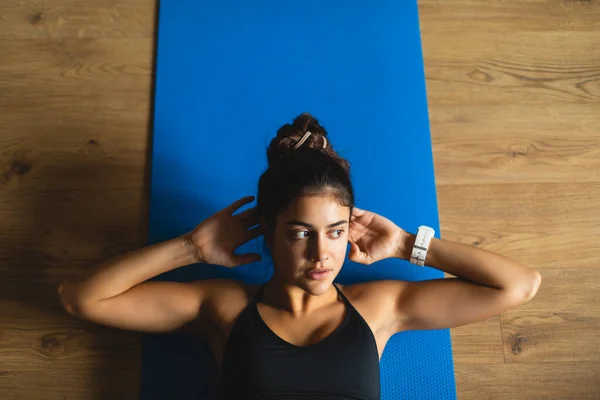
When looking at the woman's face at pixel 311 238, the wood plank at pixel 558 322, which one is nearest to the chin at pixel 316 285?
the woman's face at pixel 311 238

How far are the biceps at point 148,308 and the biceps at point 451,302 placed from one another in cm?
60

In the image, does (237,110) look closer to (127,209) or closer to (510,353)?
(127,209)

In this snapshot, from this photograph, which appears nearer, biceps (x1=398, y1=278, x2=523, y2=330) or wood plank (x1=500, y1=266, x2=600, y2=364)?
biceps (x1=398, y1=278, x2=523, y2=330)

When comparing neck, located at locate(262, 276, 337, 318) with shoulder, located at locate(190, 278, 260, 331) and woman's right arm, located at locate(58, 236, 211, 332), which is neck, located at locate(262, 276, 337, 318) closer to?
shoulder, located at locate(190, 278, 260, 331)

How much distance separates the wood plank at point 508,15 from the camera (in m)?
2.02

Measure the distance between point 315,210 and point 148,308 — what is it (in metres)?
0.55

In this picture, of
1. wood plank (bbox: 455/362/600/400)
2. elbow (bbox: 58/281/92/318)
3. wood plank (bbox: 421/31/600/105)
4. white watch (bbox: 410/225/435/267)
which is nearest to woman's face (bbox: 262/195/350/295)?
white watch (bbox: 410/225/435/267)

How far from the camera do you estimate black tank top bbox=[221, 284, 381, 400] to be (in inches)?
51.3

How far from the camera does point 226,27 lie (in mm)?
1943

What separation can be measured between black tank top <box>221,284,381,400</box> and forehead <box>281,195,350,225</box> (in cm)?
32

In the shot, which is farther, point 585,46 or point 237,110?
point 585,46

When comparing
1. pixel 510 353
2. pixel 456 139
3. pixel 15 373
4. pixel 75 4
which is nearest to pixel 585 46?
pixel 456 139

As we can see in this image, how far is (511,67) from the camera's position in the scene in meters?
1.97

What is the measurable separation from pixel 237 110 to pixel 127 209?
1.67ft
